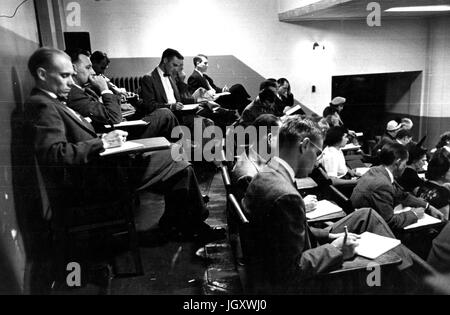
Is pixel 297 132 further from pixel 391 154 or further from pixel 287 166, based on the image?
pixel 391 154

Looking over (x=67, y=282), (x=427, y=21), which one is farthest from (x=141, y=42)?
(x=427, y=21)

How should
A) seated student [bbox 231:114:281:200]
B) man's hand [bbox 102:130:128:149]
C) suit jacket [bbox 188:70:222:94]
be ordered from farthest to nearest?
suit jacket [bbox 188:70:222:94], seated student [bbox 231:114:281:200], man's hand [bbox 102:130:128:149]

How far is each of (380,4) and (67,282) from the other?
4.16 m

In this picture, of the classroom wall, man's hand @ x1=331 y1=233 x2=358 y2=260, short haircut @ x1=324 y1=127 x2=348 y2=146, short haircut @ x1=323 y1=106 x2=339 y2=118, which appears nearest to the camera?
man's hand @ x1=331 y1=233 x2=358 y2=260

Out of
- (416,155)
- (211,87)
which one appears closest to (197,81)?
(211,87)

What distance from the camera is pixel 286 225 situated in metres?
1.14

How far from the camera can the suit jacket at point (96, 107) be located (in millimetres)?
1825

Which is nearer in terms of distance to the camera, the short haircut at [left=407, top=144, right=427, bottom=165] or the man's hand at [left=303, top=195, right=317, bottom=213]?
the man's hand at [left=303, top=195, right=317, bottom=213]

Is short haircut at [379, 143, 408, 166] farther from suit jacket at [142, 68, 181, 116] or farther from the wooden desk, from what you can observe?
suit jacket at [142, 68, 181, 116]

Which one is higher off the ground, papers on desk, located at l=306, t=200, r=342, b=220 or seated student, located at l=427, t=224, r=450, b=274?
papers on desk, located at l=306, t=200, r=342, b=220

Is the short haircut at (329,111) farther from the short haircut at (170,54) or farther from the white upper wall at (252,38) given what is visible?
the short haircut at (170,54)

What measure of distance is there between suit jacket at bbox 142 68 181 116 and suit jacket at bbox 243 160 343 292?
1540 mm

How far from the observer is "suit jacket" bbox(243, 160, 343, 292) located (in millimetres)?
1149

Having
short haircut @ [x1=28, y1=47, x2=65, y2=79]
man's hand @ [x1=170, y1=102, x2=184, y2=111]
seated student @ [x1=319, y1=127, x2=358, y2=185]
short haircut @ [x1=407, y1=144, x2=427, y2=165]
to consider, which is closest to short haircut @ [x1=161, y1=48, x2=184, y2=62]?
man's hand @ [x1=170, y1=102, x2=184, y2=111]
